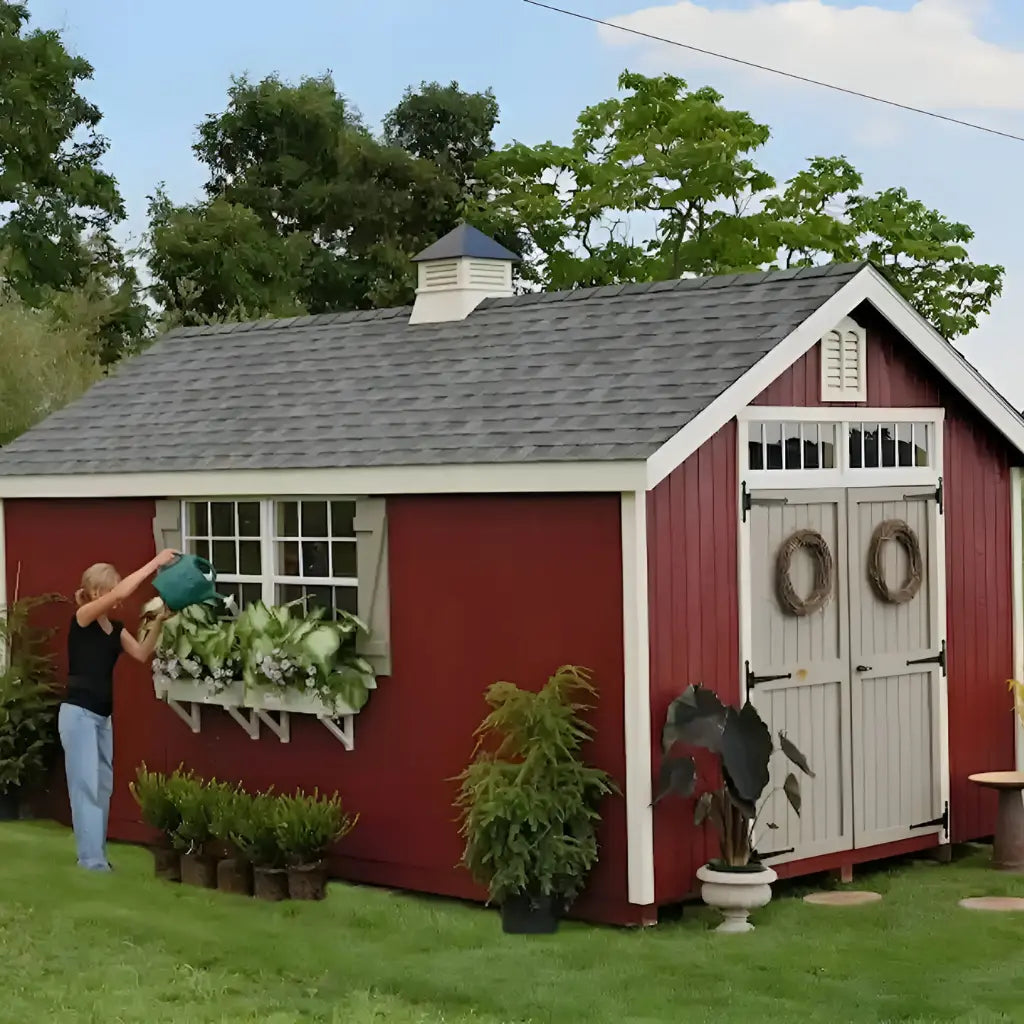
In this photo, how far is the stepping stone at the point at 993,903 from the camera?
33.9 feet

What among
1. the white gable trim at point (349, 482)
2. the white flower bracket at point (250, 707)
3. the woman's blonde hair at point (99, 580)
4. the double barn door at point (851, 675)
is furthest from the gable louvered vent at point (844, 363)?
the woman's blonde hair at point (99, 580)

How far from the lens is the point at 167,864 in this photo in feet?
37.1

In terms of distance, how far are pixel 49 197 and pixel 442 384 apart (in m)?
23.4

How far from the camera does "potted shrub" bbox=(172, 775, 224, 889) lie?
11039mm

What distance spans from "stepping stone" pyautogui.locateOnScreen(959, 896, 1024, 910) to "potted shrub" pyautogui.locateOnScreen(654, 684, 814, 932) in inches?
46.5

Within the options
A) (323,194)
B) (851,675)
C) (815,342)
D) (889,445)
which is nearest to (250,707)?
(851,675)

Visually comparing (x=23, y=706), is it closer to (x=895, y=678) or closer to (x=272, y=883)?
(x=272, y=883)

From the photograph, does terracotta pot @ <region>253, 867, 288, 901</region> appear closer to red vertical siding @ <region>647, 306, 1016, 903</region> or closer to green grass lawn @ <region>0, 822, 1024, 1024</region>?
green grass lawn @ <region>0, 822, 1024, 1024</region>

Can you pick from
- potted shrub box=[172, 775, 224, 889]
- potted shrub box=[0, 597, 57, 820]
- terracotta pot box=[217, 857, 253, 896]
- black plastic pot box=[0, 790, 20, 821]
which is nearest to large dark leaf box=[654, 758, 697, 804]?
terracotta pot box=[217, 857, 253, 896]

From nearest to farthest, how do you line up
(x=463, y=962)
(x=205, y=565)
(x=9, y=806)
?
(x=463, y=962) < (x=205, y=565) < (x=9, y=806)

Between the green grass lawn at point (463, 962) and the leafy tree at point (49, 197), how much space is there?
21.1 metres

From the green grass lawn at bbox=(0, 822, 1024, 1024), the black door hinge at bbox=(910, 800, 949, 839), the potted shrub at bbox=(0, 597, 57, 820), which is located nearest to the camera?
the green grass lawn at bbox=(0, 822, 1024, 1024)

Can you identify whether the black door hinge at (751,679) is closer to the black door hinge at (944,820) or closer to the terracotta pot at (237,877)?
the black door hinge at (944,820)

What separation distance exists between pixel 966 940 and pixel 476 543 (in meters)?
3.07
